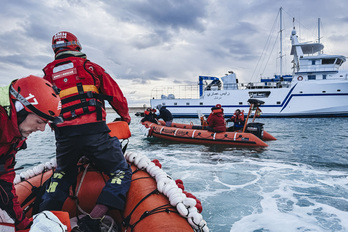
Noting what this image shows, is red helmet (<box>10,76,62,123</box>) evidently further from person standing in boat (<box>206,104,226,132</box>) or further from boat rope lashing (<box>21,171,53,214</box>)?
person standing in boat (<box>206,104,226,132</box>)

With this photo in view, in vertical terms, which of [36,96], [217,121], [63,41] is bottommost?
[217,121]

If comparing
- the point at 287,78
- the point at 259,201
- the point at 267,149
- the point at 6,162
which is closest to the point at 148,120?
the point at 267,149

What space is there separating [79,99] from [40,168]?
4.80 ft

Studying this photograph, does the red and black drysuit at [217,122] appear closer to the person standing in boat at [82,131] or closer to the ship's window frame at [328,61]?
the person standing in boat at [82,131]

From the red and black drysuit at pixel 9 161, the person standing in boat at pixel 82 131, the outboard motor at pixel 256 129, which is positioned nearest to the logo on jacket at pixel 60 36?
the person standing in boat at pixel 82 131

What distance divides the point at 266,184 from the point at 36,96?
4485 millimetres

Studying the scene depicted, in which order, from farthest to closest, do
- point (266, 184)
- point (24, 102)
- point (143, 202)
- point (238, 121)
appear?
point (238, 121) → point (266, 184) → point (143, 202) → point (24, 102)

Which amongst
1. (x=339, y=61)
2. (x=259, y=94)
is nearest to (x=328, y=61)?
(x=339, y=61)

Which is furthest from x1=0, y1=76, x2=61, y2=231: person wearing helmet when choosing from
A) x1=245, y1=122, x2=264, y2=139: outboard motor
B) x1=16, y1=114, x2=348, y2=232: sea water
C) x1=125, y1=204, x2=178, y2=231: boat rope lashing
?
x1=245, y1=122, x2=264, y2=139: outboard motor

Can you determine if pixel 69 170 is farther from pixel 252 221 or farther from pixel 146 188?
pixel 252 221

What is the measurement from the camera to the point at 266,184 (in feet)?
14.7

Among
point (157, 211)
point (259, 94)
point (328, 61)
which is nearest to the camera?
point (157, 211)

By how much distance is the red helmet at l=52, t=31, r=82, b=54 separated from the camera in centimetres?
215

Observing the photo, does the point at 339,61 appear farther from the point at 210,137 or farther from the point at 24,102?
the point at 24,102
